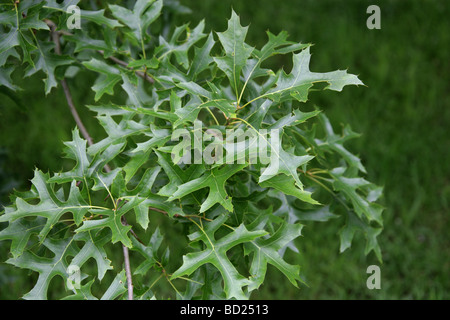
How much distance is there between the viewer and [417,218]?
11.0 ft

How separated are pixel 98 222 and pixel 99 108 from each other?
1.54ft

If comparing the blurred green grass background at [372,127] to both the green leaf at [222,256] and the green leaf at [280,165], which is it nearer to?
the green leaf at [222,256]

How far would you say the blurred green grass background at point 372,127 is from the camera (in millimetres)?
3041

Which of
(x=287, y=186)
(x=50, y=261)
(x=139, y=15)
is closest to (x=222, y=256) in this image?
(x=287, y=186)

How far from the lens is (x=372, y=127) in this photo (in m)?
3.78

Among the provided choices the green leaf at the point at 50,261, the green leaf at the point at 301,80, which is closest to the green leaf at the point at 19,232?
the green leaf at the point at 50,261

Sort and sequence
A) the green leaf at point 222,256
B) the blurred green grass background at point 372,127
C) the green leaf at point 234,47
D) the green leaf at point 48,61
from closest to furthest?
the green leaf at point 222,256 → the green leaf at point 234,47 → the green leaf at point 48,61 → the blurred green grass background at point 372,127

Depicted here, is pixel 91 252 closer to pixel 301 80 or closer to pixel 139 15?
pixel 301 80

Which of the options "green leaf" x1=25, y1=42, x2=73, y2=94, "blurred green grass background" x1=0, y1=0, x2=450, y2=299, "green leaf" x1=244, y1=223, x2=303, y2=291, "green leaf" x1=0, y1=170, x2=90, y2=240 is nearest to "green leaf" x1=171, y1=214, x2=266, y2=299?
"green leaf" x1=244, y1=223, x2=303, y2=291

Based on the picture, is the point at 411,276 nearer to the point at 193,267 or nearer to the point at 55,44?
the point at 193,267

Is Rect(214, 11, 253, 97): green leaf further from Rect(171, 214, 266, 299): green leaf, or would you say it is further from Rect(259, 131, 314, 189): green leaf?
Rect(171, 214, 266, 299): green leaf

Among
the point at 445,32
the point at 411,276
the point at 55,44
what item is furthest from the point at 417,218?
the point at 55,44

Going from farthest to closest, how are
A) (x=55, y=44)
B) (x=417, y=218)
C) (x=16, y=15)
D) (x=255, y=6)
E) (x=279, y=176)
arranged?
(x=255, y=6) → (x=417, y=218) → (x=55, y=44) → (x=16, y=15) → (x=279, y=176)

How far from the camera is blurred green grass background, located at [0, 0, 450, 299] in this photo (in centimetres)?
304
